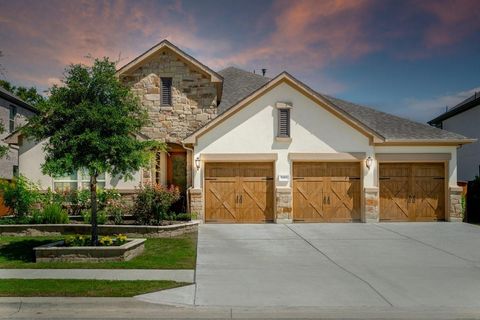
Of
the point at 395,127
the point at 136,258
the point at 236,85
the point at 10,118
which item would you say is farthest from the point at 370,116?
the point at 10,118

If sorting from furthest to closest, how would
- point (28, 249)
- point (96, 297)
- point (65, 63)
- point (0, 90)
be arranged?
point (0, 90) → point (28, 249) → point (65, 63) → point (96, 297)

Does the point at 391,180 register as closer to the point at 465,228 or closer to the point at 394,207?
the point at 394,207

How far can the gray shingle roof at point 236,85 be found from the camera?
20.3 metres

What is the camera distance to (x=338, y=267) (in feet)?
29.8

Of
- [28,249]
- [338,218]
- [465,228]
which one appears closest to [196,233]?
[28,249]

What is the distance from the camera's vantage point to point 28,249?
1108 cm

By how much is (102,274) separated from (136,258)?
1638 mm

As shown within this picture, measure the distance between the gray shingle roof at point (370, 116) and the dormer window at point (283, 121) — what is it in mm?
1639

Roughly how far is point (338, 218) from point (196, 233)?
636 cm

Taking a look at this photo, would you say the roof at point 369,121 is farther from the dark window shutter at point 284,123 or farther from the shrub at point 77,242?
the shrub at point 77,242

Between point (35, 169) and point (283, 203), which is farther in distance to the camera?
point (35, 169)

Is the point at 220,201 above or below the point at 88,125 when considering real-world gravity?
below

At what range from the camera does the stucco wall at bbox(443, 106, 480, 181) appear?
71.4 feet

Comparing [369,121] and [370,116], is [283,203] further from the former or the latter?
[370,116]
